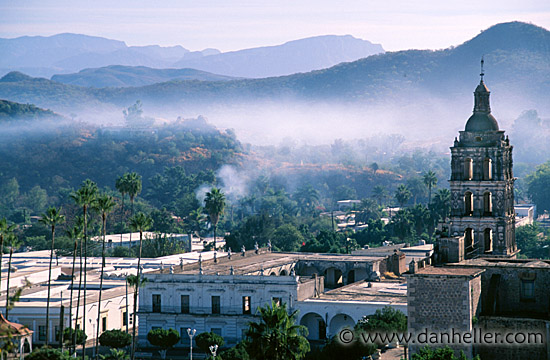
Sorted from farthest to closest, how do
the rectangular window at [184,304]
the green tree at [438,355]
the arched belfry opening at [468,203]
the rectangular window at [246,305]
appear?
the rectangular window at [184,304], the rectangular window at [246,305], the arched belfry opening at [468,203], the green tree at [438,355]

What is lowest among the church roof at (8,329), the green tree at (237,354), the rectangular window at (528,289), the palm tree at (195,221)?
the green tree at (237,354)

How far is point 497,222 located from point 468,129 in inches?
267

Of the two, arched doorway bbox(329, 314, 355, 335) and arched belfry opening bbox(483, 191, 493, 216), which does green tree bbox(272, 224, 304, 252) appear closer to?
arched doorway bbox(329, 314, 355, 335)

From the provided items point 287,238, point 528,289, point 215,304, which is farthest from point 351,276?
point 287,238

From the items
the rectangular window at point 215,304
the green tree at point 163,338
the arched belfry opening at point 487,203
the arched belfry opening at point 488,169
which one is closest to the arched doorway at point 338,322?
the rectangular window at point 215,304

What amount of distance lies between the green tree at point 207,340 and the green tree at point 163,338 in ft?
6.68

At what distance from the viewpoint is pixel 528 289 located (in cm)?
4975

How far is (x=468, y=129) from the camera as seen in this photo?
63.3 m

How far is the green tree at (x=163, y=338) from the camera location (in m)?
69.4

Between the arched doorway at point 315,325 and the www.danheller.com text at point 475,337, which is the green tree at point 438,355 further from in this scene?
the arched doorway at point 315,325

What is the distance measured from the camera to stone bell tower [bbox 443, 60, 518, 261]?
2394 inches

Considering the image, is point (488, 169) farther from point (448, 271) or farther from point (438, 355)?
point (438, 355)

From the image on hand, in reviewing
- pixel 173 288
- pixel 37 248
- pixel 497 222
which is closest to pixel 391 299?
pixel 497 222

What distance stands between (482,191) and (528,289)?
13.0m
